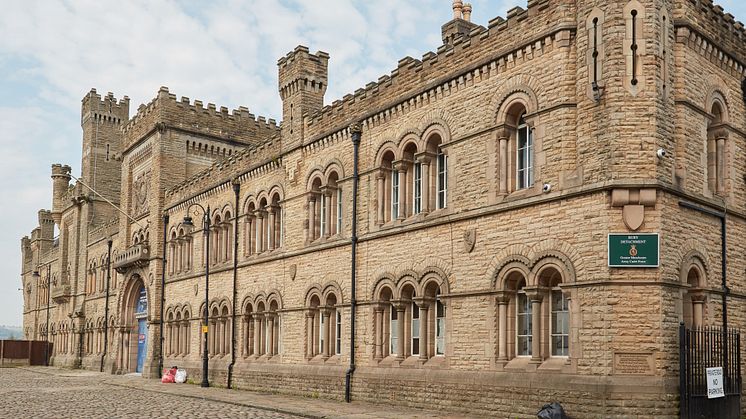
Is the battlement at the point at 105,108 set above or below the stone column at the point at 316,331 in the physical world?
above

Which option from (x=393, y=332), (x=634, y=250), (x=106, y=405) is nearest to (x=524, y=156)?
(x=634, y=250)

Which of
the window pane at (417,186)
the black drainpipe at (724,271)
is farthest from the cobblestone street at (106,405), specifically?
the black drainpipe at (724,271)

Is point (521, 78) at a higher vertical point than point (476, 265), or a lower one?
higher

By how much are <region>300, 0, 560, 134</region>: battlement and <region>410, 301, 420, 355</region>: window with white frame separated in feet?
19.0

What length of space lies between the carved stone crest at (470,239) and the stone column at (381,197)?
4238 millimetres

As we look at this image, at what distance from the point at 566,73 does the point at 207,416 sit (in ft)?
37.2

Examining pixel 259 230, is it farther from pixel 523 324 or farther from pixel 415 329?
pixel 523 324

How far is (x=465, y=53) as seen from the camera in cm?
2047

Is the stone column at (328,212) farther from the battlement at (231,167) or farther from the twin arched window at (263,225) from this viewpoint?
the battlement at (231,167)

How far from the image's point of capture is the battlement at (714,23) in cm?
1723

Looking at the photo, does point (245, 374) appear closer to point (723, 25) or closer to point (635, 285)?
point (635, 285)

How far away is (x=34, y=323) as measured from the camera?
7588cm

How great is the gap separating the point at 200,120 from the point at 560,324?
2769 centimetres

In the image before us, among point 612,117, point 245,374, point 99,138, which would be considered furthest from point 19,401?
point 99,138
